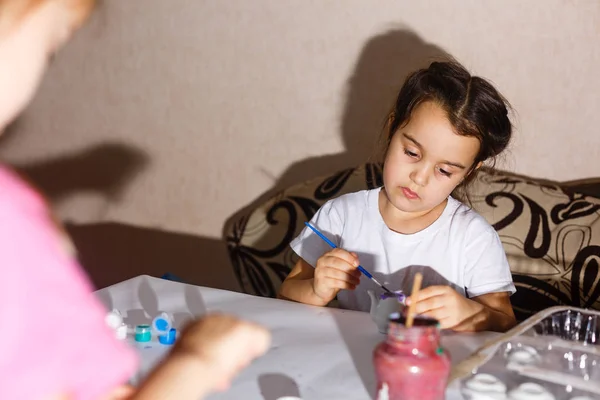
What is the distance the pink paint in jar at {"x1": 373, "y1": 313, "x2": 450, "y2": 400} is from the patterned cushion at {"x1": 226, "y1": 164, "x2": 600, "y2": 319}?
3.29 feet

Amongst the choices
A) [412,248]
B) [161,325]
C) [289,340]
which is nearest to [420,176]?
[412,248]

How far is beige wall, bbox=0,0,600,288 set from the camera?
203 cm

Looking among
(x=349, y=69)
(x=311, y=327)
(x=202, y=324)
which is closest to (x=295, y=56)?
(x=349, y=69)

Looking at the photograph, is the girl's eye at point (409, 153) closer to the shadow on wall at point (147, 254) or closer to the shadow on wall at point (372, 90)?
the shadow on wall at point (372, 90)

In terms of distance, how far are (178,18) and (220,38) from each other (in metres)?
0.18

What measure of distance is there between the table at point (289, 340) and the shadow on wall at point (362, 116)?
64 centimetres

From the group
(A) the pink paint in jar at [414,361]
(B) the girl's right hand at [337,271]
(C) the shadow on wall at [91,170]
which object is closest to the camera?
(A) the pink paint in jar at [414,361]

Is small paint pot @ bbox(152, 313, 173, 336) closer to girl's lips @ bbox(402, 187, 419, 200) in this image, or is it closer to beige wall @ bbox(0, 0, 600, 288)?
girl's lips @ bbox(402, 187, 419, 200)

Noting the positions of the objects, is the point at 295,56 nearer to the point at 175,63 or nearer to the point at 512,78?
the point at 175,63

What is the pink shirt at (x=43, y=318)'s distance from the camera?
0.47 meters

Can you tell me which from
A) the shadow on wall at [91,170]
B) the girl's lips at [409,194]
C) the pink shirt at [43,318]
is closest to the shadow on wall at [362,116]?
the girl's lips at [409,194]

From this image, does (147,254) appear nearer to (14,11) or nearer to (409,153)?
(409,153)

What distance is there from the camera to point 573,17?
77.4 inches

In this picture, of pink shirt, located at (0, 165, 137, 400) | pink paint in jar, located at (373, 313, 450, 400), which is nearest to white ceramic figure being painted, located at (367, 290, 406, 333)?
pink paint in jar, located at (373, 313, 450, 400)
